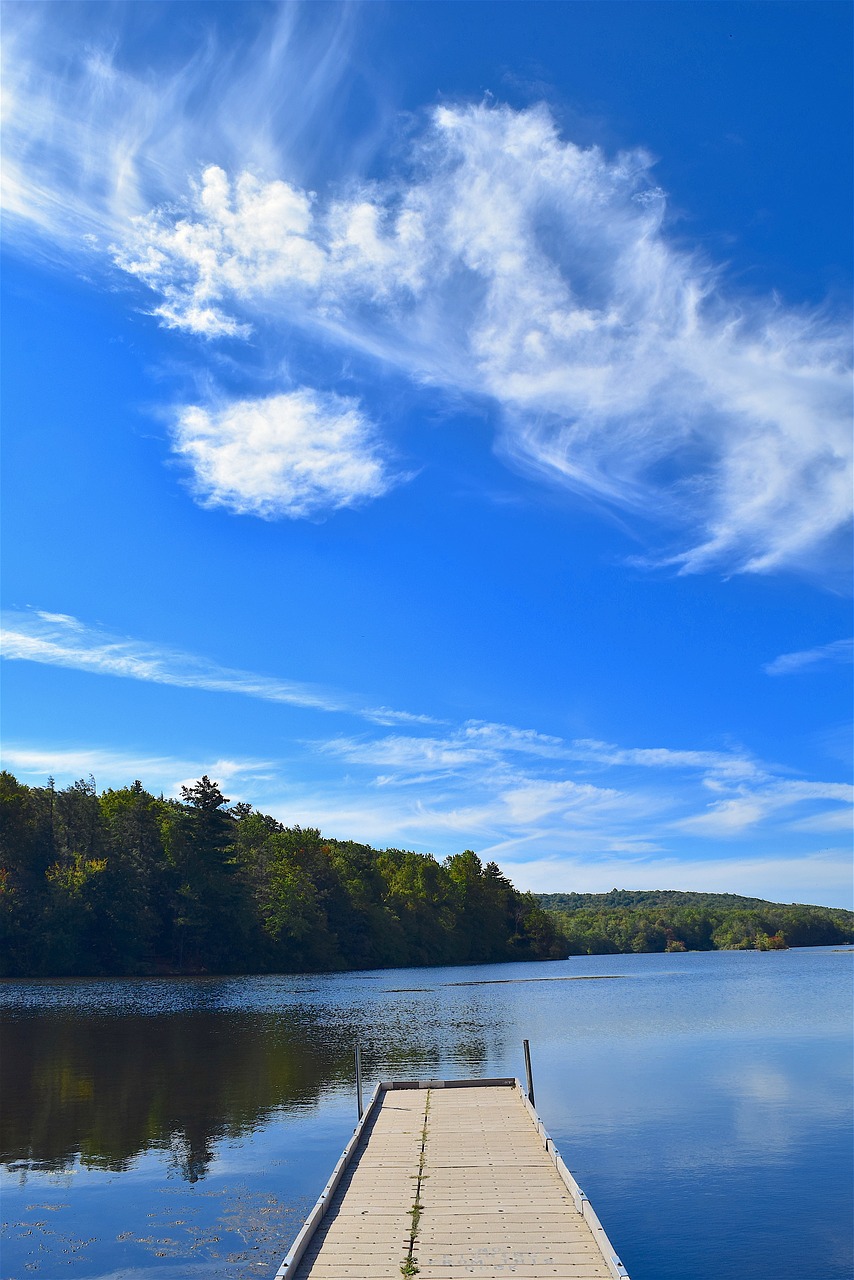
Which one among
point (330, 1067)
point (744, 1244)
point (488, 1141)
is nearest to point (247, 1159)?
point (488, 1141)

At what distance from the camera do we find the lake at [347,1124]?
1516 centimetres

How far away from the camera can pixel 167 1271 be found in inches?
528

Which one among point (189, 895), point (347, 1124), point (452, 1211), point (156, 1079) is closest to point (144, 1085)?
point (156, 1079)

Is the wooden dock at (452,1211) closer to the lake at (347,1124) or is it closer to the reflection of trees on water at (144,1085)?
the lake at (347,1124)

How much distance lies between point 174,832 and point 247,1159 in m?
80.2

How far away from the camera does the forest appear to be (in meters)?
82.1

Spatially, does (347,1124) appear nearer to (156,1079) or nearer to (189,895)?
(156,1079)

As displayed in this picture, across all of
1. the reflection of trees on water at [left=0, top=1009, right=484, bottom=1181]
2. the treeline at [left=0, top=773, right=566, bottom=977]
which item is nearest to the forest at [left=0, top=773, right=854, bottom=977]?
the treeline at [left=0, top=773, right=566, bottom=977]

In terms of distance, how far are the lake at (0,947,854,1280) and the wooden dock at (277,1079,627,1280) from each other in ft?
5.16

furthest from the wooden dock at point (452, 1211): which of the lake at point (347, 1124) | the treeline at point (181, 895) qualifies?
the treeline at point (181, 895)

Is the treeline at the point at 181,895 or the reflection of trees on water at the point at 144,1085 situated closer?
the reflection of trees on water at the point at 144,1085

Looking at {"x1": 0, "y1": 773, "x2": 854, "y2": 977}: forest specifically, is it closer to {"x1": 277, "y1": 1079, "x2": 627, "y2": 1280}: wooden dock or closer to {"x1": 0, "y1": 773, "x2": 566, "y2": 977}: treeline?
{"x1": 0, "y1": 773, "x2": 566, "y2": 977}: treeline

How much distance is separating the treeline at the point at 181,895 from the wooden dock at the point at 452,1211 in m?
71.2

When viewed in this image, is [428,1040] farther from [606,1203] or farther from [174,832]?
[174,832]
